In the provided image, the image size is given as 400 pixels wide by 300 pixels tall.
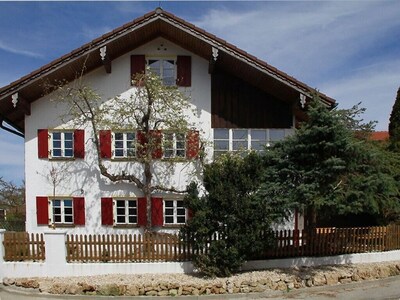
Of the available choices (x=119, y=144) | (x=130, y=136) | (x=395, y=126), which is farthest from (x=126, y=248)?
(x=395, y=126)

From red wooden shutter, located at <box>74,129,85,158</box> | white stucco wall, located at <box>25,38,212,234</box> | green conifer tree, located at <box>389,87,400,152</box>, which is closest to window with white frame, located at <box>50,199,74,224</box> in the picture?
white stucco wall, located at <box>25,38,212,234</box>

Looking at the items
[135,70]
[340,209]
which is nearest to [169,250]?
[340,209]

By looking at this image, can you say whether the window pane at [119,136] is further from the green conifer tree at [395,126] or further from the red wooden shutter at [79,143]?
the green conifer tree at [395,126]

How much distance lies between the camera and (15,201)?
2481cm

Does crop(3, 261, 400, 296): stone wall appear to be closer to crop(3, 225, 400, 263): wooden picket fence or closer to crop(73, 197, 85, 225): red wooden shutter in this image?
crop(3, 225, 400, 263): wooden picket fence

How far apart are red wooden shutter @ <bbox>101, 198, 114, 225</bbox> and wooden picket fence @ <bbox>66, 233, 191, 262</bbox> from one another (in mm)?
3069

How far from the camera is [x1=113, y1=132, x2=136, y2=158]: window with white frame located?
44.9 feet

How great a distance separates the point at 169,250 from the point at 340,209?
17.0 feet

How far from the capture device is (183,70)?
13.8m

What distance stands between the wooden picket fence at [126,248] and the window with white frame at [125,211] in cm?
318

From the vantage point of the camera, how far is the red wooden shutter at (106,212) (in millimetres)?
13641

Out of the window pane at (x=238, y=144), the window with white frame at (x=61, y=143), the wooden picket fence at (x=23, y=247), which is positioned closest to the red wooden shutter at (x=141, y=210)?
the window with white frame at (x=61, y=143)

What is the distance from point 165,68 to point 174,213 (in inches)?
231

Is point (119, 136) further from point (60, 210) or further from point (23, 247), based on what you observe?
point (23, 247)
